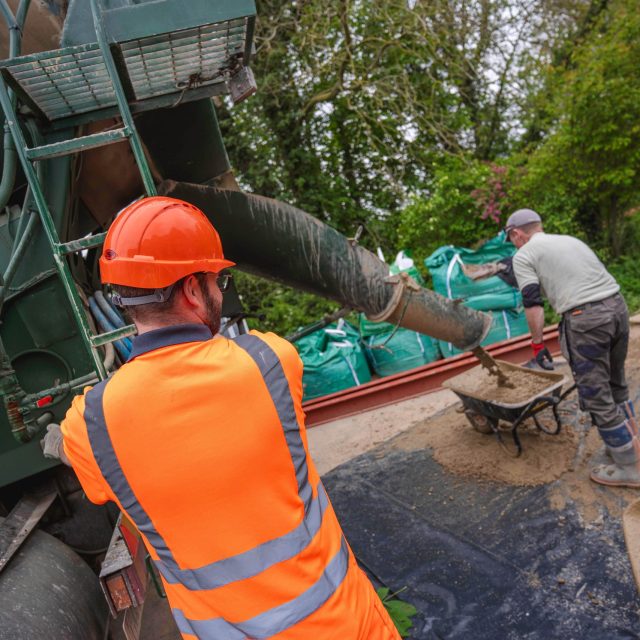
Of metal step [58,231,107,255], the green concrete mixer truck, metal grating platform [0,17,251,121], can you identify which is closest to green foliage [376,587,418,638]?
the green concrete mixer truck

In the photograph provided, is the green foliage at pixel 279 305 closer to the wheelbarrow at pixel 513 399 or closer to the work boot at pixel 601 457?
the wheelbarrow at pixel 513 399

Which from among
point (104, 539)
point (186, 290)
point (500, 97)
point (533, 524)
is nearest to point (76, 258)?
point (104, 539)

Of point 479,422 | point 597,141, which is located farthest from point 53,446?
point 597,141

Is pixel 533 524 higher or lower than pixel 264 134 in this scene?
lower

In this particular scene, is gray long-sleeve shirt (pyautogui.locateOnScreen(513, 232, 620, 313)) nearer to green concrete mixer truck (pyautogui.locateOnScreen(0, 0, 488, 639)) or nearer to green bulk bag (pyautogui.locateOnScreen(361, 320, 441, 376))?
green concrete mixer truck (pyautogui.locateOnScreen(0, 0, 488, 639))

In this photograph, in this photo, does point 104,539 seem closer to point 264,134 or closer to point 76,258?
point 76,258

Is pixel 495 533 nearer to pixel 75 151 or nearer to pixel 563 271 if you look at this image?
pixel 563 271

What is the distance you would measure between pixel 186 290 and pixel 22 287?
142 centimetres

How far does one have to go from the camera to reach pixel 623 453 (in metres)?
3.40

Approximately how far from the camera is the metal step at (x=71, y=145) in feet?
7.10

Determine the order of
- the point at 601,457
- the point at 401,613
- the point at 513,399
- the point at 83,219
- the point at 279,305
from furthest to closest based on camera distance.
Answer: the point at 279,305, the point at 513,399, the point at 601,457, the point at 83,219, the point at 401,613

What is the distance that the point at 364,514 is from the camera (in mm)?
3885

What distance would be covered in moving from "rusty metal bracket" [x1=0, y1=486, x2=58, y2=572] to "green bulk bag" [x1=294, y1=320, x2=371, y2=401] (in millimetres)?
3911

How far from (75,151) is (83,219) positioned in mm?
794
